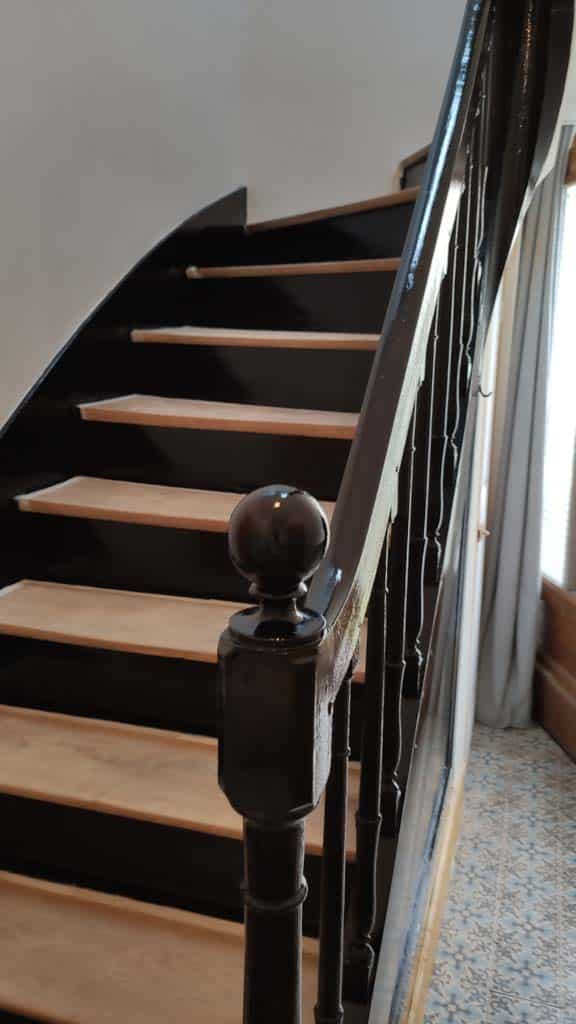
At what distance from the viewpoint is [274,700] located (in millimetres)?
625

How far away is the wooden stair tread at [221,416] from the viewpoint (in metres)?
1.92

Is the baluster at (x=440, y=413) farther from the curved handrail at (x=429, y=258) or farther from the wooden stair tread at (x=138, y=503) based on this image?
the wooden stair tread at (x=138, y=503)

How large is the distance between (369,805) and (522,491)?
8.97ft

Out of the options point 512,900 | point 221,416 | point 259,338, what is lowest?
point 512,900

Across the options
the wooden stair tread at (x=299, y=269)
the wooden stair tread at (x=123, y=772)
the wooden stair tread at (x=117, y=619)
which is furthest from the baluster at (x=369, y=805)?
the wooden stair tread at (x=299, y=269)

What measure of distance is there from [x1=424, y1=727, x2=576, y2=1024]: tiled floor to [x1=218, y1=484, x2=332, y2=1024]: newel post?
6.34ft

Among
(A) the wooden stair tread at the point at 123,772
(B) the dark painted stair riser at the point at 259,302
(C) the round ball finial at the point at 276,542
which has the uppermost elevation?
(B) the dark painted stair riser at the point at 259,302

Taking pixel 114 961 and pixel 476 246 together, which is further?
pixel 476 246

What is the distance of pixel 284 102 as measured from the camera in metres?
3.18

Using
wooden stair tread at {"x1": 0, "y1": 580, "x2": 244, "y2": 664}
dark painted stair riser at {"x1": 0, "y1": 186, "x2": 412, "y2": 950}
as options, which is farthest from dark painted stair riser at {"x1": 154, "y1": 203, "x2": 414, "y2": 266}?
wooden stair tread at {"x1": 0, "y1": 580, "x2": 244, "y2": 664}

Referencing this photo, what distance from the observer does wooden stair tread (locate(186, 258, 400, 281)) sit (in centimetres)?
228

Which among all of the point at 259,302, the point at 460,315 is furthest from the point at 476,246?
the point at 259,302

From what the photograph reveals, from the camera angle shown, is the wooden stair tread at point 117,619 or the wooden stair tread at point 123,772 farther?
the wooden stair tread at point 117,619

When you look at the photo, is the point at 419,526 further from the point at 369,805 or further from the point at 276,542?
the point at 276,542
